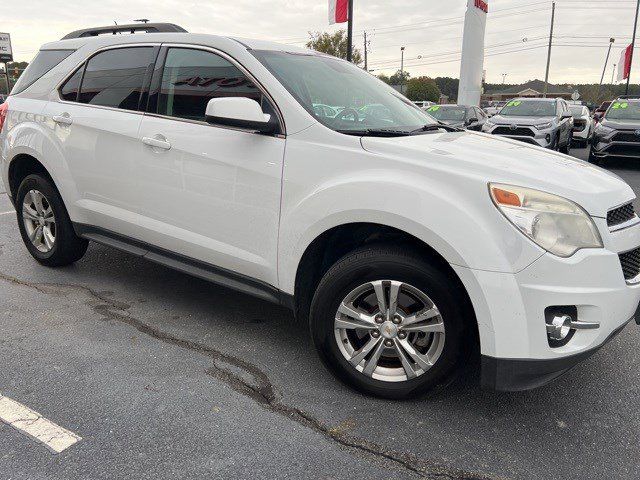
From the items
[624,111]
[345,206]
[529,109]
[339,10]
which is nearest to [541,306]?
[345,206]

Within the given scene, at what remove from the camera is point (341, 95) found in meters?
3.31

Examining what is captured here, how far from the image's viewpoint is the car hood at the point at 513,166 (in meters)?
2.33

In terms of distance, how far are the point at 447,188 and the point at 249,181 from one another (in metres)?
1.10

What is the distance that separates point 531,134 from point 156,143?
10606 mm

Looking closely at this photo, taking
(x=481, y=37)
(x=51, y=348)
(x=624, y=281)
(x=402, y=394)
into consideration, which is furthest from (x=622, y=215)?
(x=481, y=37)

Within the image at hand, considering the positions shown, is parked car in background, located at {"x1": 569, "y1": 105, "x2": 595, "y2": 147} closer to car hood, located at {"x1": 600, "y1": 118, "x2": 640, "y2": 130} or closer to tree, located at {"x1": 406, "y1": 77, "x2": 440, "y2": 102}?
car hood, located at {"x1": 600, "y1": 118, "x2": 640, "y2": 130}

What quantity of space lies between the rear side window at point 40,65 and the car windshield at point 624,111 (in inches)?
472

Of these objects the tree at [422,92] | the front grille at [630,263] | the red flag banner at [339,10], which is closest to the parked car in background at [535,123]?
the red flag banner at [339,10]

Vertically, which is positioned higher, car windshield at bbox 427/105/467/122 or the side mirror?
the side mirror

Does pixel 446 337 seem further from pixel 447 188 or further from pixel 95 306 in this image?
pixel 95 306

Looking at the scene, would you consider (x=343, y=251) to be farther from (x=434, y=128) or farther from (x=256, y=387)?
(x=434, y=128)

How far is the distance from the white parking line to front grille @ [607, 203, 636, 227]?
252cm

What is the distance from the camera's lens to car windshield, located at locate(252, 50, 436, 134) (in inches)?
118

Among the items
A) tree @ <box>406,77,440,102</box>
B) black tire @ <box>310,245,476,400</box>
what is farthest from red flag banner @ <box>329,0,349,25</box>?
tree @ <box>406,77,440,102</box>
